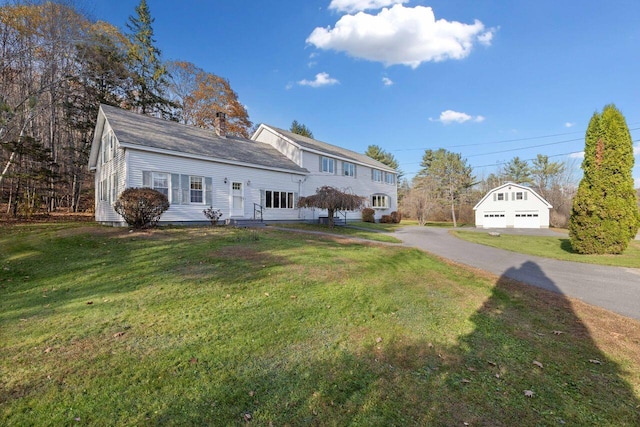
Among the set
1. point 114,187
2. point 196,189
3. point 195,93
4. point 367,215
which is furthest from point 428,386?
point 195,93

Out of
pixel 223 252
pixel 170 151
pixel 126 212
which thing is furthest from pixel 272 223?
pixel 223 252

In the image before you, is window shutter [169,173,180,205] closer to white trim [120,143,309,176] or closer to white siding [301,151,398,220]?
white trim [120,143,309,176]

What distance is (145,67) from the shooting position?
29734 millimetres

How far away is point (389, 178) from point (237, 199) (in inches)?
777

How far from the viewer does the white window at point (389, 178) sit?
1269 inches

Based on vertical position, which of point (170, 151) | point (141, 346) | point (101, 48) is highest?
point (101, 48)

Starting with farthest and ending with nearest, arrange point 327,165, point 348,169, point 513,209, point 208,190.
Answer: point 513,209, point 348,169, point 327,165, point 208,190

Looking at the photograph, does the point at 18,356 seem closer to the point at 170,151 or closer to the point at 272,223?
the point at 170,151

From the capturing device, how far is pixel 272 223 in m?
18.9

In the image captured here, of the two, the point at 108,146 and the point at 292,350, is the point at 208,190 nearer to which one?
the point at 108,146

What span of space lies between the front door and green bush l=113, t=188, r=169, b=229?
20.0 feet

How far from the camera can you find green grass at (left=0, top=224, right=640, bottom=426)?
2.62 meters

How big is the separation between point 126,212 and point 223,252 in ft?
18.0

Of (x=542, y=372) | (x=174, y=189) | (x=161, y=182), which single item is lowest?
(x=542, y=372)
